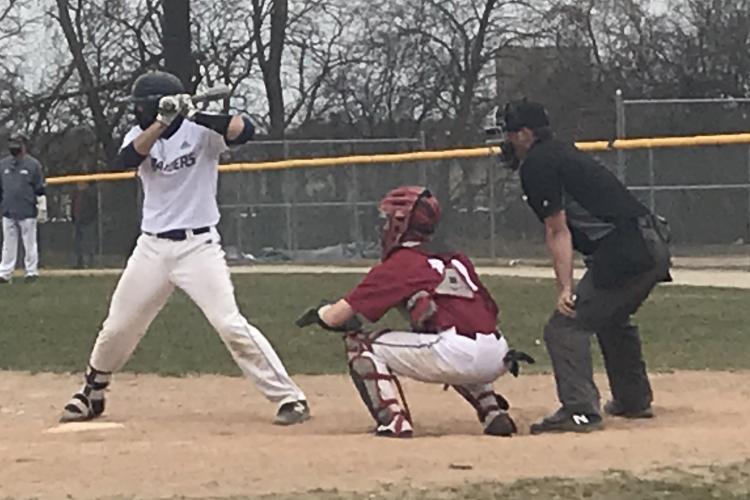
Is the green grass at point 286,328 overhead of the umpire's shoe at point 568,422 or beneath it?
beneath

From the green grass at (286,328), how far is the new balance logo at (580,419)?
3.22 metres

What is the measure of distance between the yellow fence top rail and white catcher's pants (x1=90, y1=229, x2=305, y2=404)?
39.6 ft

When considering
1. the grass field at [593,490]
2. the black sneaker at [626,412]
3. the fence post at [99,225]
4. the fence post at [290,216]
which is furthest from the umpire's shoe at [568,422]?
the fence post at [99,225]

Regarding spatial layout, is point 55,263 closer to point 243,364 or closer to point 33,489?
point 243,364

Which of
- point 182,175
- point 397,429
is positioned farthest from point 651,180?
point 397,429

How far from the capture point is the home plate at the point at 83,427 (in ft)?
26.1

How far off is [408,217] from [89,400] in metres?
2.17

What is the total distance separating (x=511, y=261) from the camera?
2484 cm

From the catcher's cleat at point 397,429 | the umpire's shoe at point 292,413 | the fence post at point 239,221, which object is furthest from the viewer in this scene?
the fence post at point 239,221

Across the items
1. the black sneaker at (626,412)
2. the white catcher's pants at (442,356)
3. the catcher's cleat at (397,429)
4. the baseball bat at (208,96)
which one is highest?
the baseball bat at (208,96)

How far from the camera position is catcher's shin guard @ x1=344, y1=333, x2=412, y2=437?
7.30 m

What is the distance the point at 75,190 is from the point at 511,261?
9.32m

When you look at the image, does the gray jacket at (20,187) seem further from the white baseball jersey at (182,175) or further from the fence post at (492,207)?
the white baseball jersey at (182,175)

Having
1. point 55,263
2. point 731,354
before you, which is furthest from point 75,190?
point 731,354
